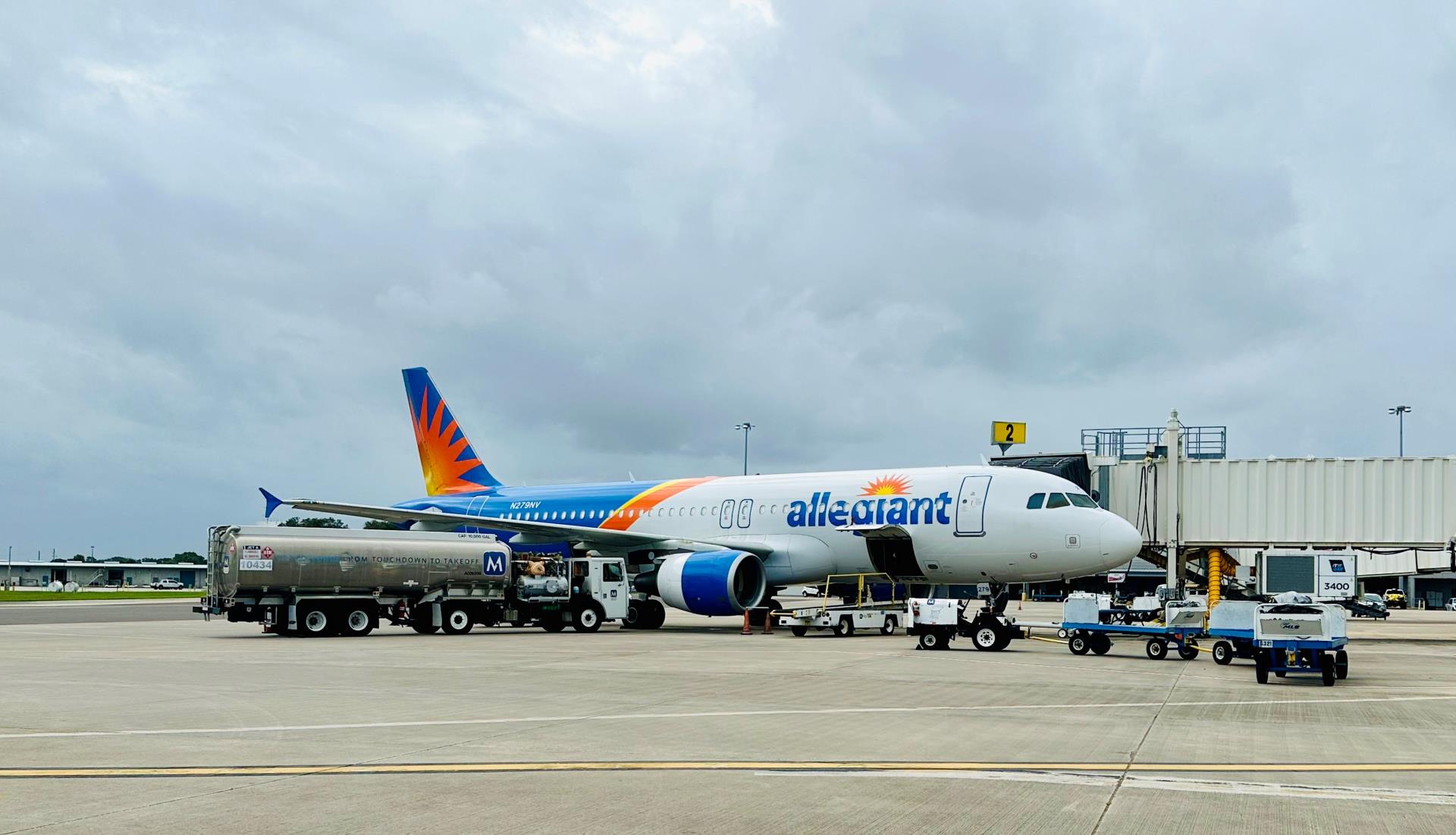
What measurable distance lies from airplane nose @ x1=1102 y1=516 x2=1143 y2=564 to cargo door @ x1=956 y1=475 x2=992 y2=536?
9.26 feet

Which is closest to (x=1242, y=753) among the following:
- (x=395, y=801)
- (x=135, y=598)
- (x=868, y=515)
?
(x=395, y=801)

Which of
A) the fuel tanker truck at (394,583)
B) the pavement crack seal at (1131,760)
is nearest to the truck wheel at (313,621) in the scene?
the fuel tanker truck at (394,583)

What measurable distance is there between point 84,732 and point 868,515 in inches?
917

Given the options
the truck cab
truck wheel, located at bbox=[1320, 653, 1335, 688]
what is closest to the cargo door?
the truck cab

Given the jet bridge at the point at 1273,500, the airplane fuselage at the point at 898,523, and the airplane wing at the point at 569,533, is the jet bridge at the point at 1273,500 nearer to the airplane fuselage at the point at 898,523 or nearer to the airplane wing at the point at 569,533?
the airplane fuselage at the point at 898,523

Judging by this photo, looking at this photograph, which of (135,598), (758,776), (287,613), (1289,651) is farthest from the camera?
(135,598)

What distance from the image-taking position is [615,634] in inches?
1305

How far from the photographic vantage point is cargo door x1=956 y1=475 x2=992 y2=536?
31.7 metres

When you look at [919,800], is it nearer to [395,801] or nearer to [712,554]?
[395,801]

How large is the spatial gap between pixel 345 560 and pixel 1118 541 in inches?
703

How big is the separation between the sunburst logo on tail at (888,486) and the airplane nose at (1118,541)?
5.10 metres

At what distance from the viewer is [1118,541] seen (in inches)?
1192

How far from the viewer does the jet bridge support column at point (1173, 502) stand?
36281 mm

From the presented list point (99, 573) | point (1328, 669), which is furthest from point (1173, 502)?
point (99, 573)
